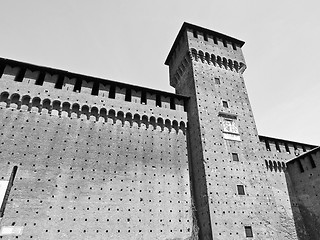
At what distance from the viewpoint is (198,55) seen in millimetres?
18375

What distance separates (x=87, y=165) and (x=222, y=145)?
8.40 m

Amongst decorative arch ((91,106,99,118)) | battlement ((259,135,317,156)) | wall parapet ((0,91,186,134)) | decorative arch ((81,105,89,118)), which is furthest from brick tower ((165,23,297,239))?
decorative arch ((81,105,89,118))

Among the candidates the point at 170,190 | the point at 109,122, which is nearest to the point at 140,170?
the point at 170,190

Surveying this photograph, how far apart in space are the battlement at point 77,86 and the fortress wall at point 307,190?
36.6 ft

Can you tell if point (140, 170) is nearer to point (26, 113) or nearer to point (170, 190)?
point (170, 190)

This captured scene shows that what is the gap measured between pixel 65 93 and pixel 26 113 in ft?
7.77

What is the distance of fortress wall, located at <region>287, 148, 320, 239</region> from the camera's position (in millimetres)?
17359

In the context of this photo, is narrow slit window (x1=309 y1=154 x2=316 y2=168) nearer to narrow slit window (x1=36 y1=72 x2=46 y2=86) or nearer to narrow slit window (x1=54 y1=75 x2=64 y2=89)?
narrow slit window (x1=54 y1=75 x2=64 y2=89)

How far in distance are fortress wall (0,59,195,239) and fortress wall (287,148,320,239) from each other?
10.6 m

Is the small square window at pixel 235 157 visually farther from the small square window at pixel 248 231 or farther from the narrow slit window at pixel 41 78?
the narrow slit window at pixel 41 78

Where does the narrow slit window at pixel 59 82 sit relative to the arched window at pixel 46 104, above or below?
above

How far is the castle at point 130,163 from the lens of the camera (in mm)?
11352

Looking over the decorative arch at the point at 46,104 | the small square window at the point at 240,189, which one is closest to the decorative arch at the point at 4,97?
the decorative arch at the point at 46,104

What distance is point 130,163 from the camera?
44.6 feet
